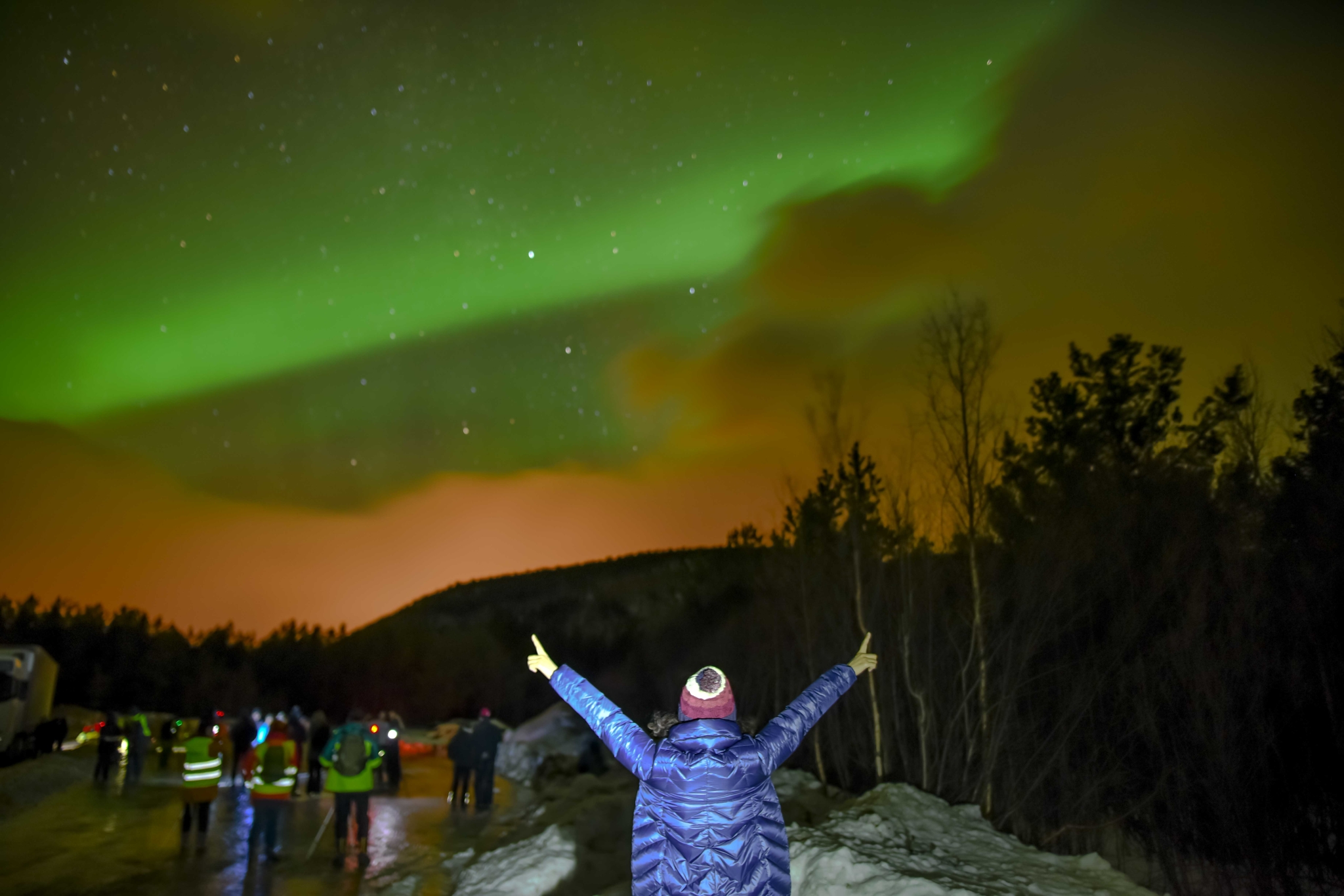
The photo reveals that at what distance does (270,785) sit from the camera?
1010 centimetres

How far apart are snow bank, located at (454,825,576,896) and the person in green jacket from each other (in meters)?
1.63

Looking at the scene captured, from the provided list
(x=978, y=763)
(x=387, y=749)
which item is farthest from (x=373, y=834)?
(x=978, y=763)

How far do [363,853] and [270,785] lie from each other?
164 cm

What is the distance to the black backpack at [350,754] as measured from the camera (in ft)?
33.1

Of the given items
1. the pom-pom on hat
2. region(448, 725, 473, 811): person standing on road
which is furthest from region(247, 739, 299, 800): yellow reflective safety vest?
the pom-pom on hat

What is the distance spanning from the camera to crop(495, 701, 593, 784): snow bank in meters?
26.6

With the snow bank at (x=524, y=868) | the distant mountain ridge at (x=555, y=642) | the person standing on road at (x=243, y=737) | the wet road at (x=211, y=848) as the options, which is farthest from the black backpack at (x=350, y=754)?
the distant mountain ridge at (x=555, y=642)

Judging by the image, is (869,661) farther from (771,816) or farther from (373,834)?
(373,834)

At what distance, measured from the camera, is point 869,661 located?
177 inches

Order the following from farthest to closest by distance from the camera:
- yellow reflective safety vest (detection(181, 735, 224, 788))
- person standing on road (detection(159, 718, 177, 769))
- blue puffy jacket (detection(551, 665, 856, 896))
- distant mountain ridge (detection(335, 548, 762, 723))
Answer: distant mountain ridge (detection(335, 548, 762, 723)) < person standing on road (detection(159, 718, 177, 769)) < yellow reflective safety vest (detection(181, 735, 224, 788)) < blue puffy jacket (detection(551, 665, 856, 896))

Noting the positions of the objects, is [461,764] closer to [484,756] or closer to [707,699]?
[484,756]

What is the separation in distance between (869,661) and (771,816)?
3.41 feet

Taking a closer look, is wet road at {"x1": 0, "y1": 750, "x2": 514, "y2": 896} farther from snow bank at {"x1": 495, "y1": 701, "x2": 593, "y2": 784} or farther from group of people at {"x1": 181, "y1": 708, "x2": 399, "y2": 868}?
snow bank at {"x1": 495, "y1": 701, "x2": 593, "y2": 784}

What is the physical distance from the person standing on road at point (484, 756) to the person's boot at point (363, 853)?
497 cm
